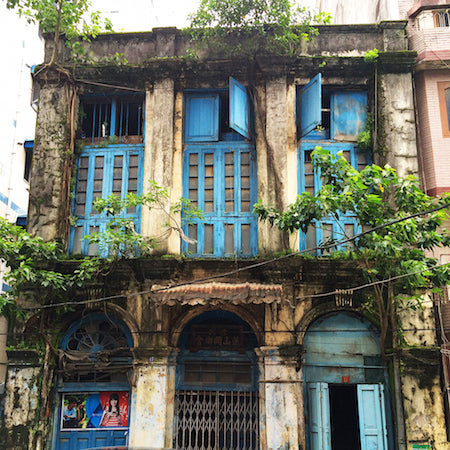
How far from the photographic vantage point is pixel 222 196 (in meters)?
10.3

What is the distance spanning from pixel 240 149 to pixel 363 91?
2853 millimetres

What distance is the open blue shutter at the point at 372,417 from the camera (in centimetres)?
873

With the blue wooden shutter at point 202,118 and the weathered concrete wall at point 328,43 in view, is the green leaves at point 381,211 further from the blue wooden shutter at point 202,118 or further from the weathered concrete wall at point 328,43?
the weathered concrete wall at point 328,43

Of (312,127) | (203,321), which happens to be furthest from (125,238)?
(312,127)

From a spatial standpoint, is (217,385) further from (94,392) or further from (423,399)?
(423,399)

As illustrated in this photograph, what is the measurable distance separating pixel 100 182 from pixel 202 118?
8.16 feet

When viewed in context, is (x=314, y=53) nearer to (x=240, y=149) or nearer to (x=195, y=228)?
(x=240, y=149)

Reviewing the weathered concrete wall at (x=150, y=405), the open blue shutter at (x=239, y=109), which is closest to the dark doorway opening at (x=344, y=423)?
the weathered concrete wall at (x=150, y=405)

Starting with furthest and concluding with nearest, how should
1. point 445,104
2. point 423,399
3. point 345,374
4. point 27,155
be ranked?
point 27,155, point 445,104, point 345,374, point 423,399

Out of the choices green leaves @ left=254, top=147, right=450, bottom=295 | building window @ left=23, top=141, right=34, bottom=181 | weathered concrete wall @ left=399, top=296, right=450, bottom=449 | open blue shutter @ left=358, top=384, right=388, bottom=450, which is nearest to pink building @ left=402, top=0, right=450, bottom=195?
green leaves @ left=254, top=147, right=450, bottom=295

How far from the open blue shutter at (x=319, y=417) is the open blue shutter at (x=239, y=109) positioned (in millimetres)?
4954

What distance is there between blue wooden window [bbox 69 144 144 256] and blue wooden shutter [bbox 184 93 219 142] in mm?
1099

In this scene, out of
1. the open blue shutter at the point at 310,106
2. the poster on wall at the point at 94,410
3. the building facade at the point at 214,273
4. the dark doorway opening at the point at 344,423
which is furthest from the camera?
the dark doorway opening at the point at 344,423

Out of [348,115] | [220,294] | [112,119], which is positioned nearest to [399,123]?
[348,115]
